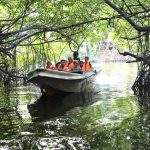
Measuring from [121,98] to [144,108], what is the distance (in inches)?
109

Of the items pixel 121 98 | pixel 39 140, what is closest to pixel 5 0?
pixel 121 98

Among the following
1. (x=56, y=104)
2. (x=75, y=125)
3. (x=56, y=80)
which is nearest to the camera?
(x=75, y=125)

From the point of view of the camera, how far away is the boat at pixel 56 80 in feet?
43.7

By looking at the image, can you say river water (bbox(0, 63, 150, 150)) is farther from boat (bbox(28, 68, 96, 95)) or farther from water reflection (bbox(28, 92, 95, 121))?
boat (bbox(28, 68, 96, 95))

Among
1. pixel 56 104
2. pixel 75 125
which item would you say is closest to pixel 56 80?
pixel 56 104

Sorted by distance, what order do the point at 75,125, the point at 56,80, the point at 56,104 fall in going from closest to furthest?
the point at 75,125
the point at 56,104
the point at 56,80

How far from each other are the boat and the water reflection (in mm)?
336

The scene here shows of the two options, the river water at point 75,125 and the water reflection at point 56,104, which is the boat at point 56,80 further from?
the river water at point 75,125

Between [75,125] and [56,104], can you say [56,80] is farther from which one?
→ [75,125]

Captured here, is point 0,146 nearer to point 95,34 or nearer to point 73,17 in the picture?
point 73,17

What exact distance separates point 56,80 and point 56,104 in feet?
4.27

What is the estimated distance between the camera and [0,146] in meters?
6.54

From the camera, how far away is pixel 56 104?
1254 cm

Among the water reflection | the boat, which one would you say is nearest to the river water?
the water reflection
